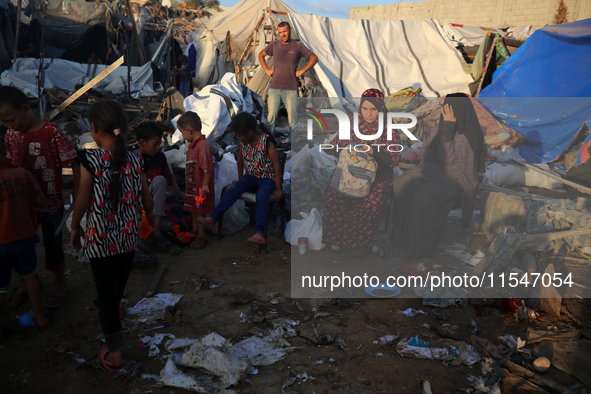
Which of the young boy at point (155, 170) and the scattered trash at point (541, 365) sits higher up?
the young boy at point (155, 170)

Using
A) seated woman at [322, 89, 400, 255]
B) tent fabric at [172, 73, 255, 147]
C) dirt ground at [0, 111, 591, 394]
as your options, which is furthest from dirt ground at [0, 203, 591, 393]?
tent fabric at [172, 73, 255, 147]

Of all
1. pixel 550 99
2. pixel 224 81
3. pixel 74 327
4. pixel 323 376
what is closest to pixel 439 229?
pixel 323 376

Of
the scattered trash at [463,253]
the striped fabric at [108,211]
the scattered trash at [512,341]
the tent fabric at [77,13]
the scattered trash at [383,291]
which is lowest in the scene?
the scattered trash at [512,341]

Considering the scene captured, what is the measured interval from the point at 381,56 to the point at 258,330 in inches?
371

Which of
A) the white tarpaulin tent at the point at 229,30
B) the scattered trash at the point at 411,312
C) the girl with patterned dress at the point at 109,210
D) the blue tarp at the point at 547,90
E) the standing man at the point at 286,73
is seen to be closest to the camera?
the girl with patterned dress at the point at 109,210

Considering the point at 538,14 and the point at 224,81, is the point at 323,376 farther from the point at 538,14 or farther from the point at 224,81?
the point at 538,14

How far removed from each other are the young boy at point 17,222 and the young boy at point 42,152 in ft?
0.53

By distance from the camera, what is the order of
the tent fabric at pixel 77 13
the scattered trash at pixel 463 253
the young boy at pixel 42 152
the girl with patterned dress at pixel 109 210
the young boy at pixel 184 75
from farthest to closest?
the tent fabric at pixel 77 13
the young boy at pixel 184 75
the scattered trash at pixel 463 253
the young boy at pixel 42 152
the girl with patterned dress at pixel 109 210

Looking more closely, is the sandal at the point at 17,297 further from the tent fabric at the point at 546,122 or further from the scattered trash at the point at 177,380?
the tent fabric at the point at 546,122

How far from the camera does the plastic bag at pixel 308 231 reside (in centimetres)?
394

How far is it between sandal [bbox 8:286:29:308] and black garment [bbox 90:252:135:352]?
3.54 ft

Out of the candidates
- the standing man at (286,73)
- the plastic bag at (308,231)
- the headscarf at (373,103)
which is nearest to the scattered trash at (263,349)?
the plastic bag at (308,231)

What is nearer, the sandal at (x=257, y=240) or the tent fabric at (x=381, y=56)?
the sandal at (x=257, y=240)

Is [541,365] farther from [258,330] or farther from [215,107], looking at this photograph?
[215,107]
